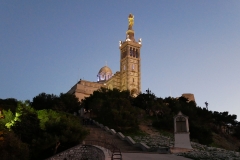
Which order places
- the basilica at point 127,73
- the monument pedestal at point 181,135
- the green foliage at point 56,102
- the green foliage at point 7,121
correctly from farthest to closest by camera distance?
1. the basilica at point 127,73
2. the green foliage at point 56,102
3. the green foliage at point 7,121
4. the monument pedestal at point 181,135

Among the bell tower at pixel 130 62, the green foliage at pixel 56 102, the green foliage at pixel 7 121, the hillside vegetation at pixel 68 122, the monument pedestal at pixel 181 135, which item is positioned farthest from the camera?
the bell tower at pixel 130 62

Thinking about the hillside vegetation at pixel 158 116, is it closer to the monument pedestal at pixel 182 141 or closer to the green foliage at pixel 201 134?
the green foliage at pixel 201 134

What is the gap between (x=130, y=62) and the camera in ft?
298

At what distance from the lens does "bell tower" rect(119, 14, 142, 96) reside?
87906 millimetres

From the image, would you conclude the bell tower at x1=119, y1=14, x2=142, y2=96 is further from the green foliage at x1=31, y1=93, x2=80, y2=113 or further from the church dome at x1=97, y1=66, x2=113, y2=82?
the green foliage at x1=31, y1=93, x2=80, y2=113

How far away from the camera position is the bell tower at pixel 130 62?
288 ft

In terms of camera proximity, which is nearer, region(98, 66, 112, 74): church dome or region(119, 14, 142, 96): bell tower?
region(119, 14, 142, 96): bell tower

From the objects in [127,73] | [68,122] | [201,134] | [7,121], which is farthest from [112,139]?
[127,73]

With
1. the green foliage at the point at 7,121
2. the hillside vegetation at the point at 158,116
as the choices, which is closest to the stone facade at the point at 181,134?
the hillside vegetation at the point at 158,116

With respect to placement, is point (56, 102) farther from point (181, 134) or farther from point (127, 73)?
point (127, 73)

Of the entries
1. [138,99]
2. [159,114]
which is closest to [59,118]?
[159,114]

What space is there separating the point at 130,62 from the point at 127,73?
429 cm

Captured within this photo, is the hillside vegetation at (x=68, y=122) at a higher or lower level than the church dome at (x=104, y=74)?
lower

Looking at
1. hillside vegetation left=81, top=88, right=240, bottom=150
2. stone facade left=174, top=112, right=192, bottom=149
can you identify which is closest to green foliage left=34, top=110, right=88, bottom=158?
stone facade left=174, top=112, right=192, bottom=149
